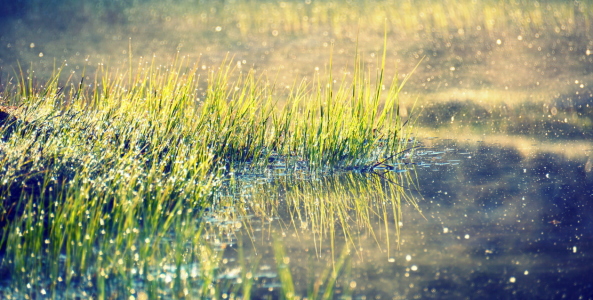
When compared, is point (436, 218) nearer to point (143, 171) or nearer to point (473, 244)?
point (473, 244)

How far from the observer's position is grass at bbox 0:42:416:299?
317 cm

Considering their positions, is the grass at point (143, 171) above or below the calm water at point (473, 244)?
above

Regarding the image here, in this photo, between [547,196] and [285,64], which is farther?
[285,64]

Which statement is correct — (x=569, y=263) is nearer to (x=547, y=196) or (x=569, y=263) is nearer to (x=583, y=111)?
(x=547, y=196)

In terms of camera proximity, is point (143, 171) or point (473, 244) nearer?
point (473, 244)

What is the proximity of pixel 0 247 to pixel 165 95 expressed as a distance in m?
2.15

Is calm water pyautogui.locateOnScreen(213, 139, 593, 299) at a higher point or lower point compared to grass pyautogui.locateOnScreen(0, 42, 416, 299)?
lower

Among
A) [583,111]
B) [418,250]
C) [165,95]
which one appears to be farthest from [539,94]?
[418,250]

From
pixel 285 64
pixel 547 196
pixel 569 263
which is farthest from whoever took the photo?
pixel 285 64

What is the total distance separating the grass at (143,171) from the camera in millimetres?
3174

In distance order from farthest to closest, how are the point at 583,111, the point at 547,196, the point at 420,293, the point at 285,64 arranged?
1. the point at 285,64
2. the point at 583,111
3. the point at 547,196
4. the point at 420,293

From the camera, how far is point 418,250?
3.58 m

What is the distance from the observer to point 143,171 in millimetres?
4539

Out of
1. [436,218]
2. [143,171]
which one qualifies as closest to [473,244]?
[436,218]
